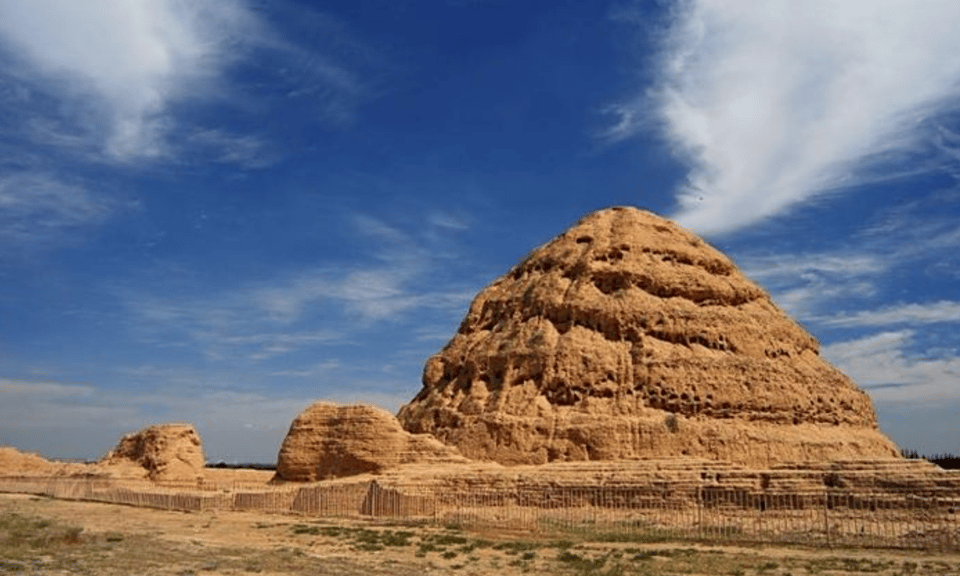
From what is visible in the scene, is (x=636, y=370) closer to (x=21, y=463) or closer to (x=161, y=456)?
(x=161, y=456)

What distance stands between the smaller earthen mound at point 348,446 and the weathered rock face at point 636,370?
3.06m

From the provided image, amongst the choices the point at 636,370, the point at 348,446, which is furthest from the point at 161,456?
the point at 636,370

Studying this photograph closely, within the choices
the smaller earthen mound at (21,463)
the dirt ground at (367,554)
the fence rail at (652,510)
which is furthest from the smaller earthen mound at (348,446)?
the smaller earthen mound at (21,463)

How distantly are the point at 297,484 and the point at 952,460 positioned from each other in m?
35.1

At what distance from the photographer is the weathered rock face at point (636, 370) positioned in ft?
107

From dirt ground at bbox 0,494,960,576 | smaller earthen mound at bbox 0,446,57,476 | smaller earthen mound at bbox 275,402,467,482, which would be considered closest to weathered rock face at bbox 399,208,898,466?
smaller earthen mound at bbox 275,402,467,482

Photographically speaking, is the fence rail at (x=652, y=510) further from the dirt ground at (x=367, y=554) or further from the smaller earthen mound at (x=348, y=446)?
the dirt ground at (x=367, y=554)

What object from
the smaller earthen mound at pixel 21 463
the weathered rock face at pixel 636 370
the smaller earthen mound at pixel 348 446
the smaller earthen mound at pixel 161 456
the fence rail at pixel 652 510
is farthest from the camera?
the smaller earthen mound at pixel 21 463

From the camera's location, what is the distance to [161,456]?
38.9m

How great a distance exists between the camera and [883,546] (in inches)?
877

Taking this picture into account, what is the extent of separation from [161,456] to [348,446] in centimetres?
1153

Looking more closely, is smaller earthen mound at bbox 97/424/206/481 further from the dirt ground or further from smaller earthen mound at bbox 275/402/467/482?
the dirt ground

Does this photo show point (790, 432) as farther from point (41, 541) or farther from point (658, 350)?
point (41, 541)

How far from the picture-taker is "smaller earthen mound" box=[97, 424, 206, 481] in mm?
38697
